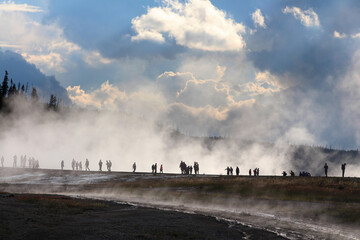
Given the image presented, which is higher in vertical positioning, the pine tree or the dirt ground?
the pine tree

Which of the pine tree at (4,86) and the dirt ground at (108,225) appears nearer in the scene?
the dirt ground at (108,225)

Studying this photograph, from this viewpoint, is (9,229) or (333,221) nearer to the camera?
(9,229)

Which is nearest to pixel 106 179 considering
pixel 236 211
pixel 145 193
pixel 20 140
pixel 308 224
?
pixel 145 193

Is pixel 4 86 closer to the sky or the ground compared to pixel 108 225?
closer to the sky

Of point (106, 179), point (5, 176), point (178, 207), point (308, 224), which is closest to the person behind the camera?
point (308, 224)

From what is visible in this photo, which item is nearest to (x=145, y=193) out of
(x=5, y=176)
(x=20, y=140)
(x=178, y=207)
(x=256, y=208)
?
(x=178, y=207)

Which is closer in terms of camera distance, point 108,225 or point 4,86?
point 108,225

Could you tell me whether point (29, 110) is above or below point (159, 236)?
above

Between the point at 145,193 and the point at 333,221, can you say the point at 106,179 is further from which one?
the point at 333,221

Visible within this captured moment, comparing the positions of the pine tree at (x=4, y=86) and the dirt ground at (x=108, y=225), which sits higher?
the pine tree at (x=4, y=86)

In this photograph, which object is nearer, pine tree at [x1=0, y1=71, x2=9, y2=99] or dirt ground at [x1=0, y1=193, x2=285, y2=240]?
dirt ground at [x1=0, y1=193, x2=285, y2=240]

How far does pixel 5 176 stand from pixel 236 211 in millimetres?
59683

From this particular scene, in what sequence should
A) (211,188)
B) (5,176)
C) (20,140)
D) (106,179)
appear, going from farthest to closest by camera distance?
(20,140)
(5,176)
(106,179)
(211,188)

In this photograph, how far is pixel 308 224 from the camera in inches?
1125
